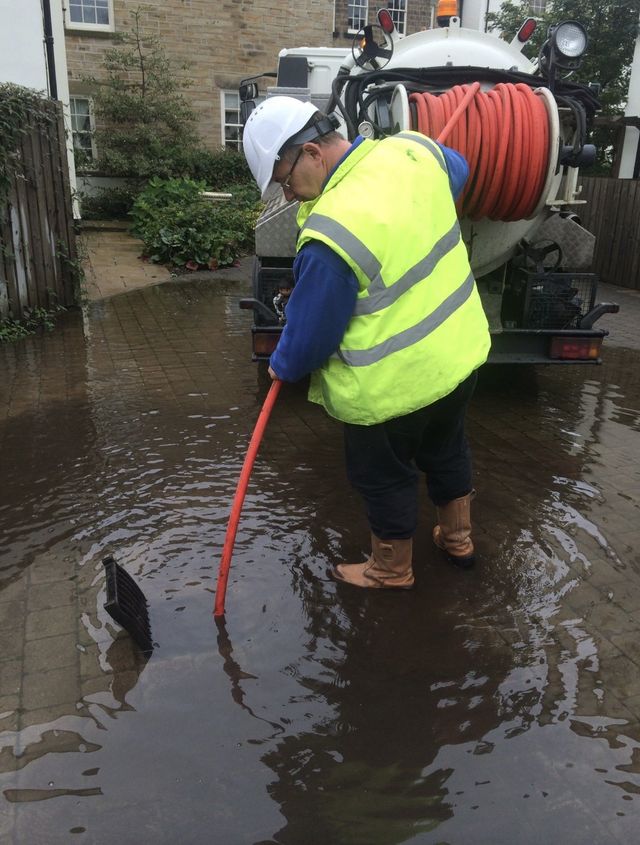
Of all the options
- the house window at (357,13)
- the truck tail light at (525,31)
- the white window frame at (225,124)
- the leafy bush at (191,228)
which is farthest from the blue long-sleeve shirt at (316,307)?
the house window at (357,13)

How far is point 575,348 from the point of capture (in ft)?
17.6

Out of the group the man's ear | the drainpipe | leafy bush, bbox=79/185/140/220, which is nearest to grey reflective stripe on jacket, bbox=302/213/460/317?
the man's ear

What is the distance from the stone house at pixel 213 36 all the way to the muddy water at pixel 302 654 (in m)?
14.8

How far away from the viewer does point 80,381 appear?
611 centimetres

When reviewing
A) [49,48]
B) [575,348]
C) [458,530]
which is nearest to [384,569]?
[458,530]

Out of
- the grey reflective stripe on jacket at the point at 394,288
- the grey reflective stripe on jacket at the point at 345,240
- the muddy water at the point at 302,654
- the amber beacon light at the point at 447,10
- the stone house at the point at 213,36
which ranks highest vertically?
the stone house at the point at 213,36

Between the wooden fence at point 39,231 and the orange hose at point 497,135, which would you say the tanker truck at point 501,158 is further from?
the wooden fence at point 39,231

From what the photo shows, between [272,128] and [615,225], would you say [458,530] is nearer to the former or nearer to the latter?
[272,128]

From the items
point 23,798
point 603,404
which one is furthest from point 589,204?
point 23,798

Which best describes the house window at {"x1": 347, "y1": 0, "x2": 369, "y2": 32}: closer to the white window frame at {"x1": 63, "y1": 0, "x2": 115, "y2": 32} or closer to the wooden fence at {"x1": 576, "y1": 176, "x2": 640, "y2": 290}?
the white window frame at {"x1": 63, "y1": 0, "x2": 115, "y2": 32}

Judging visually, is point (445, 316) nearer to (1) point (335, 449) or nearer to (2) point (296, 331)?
(2) point (296, 331)

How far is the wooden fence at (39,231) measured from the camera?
7180 mm

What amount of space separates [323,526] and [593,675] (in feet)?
4.92

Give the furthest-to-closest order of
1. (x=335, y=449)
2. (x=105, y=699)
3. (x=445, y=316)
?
1. (x=335, y=449)
2. (x=445, y=316)
3. (x=105, y=699)
